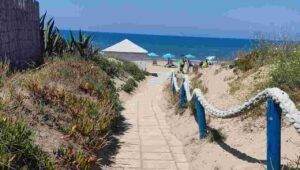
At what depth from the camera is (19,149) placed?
17.5 feet

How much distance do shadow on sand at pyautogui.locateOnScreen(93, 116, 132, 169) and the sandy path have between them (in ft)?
0.27

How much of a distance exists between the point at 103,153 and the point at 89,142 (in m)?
0.80

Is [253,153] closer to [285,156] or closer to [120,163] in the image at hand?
[285,156]

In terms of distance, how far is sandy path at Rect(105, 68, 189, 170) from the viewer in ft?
25.0

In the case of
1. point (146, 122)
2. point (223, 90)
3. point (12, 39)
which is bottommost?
point (146, 122)

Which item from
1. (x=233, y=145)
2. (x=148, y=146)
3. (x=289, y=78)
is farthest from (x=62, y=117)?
(x=289, y=78)

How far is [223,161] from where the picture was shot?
711 cm

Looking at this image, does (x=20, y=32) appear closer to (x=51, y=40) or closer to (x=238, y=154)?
(x=51, y=40)

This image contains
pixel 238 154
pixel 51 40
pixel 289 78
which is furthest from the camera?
pixel 51 40

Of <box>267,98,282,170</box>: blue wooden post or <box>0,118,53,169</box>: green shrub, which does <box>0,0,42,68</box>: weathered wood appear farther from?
<box>267,98,282,170</box>: blue wooden post

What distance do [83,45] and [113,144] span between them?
→ 11.8 metres

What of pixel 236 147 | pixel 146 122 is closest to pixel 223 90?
pixel 146 122

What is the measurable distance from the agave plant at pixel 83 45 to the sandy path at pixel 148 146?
291 inches

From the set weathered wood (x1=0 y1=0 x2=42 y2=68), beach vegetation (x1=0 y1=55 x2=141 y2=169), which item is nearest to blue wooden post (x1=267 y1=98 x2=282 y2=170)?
beach vegetation (x1=0 y1=55 x2=141 y2=169)
